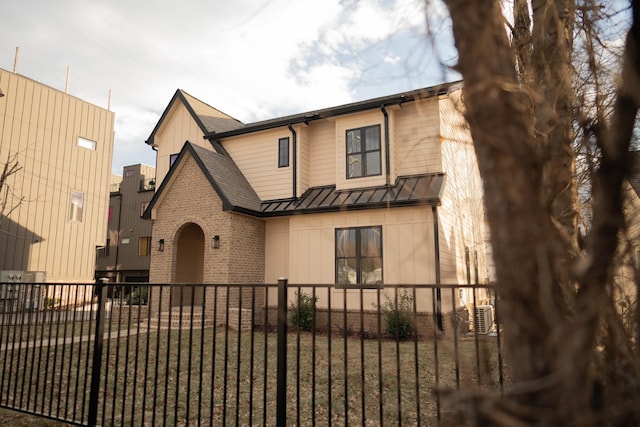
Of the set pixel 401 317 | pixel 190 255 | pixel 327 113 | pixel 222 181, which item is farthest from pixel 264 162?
pixel 401 317

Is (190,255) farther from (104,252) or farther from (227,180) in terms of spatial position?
(104,252)

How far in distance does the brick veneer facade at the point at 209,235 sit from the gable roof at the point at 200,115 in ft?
10.6

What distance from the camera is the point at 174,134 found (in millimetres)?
16797

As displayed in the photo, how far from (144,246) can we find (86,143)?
11.1 metres

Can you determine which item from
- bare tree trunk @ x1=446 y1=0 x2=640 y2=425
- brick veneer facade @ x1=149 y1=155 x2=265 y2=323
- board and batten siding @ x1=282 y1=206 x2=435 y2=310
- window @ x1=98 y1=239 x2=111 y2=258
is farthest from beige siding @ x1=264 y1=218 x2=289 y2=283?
window @ x1=98 y1=239 x2=111 y2=258

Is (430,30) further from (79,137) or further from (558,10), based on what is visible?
(79,137)

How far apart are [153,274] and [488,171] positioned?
46.2 ft

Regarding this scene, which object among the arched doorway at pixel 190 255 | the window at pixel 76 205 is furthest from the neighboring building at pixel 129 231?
the arched doorway at pixel 190 255

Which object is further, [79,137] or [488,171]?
[79,137]

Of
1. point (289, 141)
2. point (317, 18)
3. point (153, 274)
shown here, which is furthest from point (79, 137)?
point (317, 18)

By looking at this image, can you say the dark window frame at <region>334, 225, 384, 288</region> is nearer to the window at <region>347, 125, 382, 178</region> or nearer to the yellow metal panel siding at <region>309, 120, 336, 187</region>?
the window at <region>347, 125, 382, 178</region>

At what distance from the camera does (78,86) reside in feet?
60.1

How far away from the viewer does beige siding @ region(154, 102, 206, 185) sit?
1648 centimetres

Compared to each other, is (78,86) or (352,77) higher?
(78,86)
